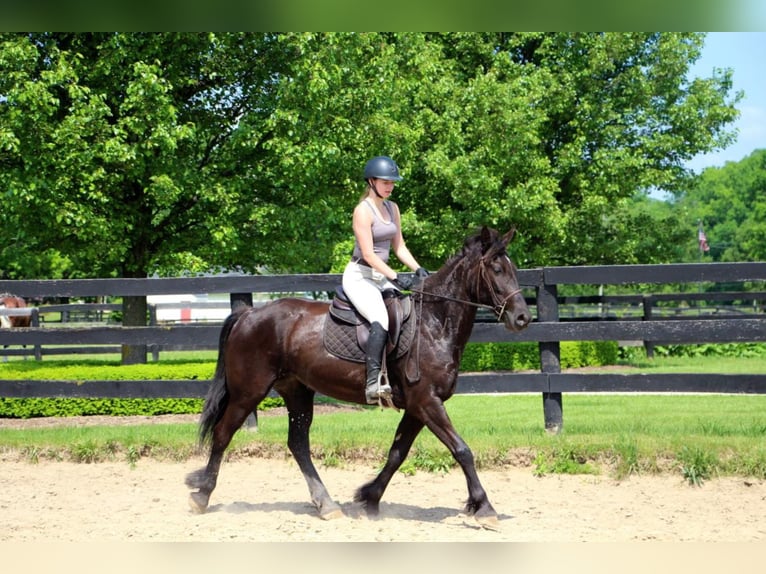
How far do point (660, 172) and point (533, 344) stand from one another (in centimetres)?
651

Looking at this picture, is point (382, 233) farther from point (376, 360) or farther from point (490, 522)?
point (490, 522)

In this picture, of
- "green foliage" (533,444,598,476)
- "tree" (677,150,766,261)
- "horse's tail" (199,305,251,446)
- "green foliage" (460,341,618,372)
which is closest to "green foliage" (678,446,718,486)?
"green foliage" (533,444,598,476)

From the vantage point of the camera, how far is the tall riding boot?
20.7 feet

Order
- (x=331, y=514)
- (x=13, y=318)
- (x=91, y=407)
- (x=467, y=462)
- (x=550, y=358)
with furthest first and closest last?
(x=13, y=318), (x=91, y=407), (x=550, y=358), (x=331, y=514), (x=467, y=462)

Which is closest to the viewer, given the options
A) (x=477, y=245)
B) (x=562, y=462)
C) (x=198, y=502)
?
(x=477, y=245)

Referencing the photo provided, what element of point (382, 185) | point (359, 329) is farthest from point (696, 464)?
point (382, 185)

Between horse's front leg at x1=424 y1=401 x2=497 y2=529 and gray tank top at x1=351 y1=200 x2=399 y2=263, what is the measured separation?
1.22 meters

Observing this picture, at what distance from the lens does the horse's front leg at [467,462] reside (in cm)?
608

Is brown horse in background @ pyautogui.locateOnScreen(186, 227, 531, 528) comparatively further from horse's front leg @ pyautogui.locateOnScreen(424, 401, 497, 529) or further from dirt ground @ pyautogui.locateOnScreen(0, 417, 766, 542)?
dirt ground @ pyautogui.locateOnScreen(0, 417, 766, 542)

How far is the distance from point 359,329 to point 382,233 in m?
0.76

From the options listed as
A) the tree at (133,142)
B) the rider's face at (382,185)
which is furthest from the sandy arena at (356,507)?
the tree at (133,142)

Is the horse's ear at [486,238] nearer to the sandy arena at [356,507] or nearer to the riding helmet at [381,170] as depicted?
the riding helmet at [381,170]

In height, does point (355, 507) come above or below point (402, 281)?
below

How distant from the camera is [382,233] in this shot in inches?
250
